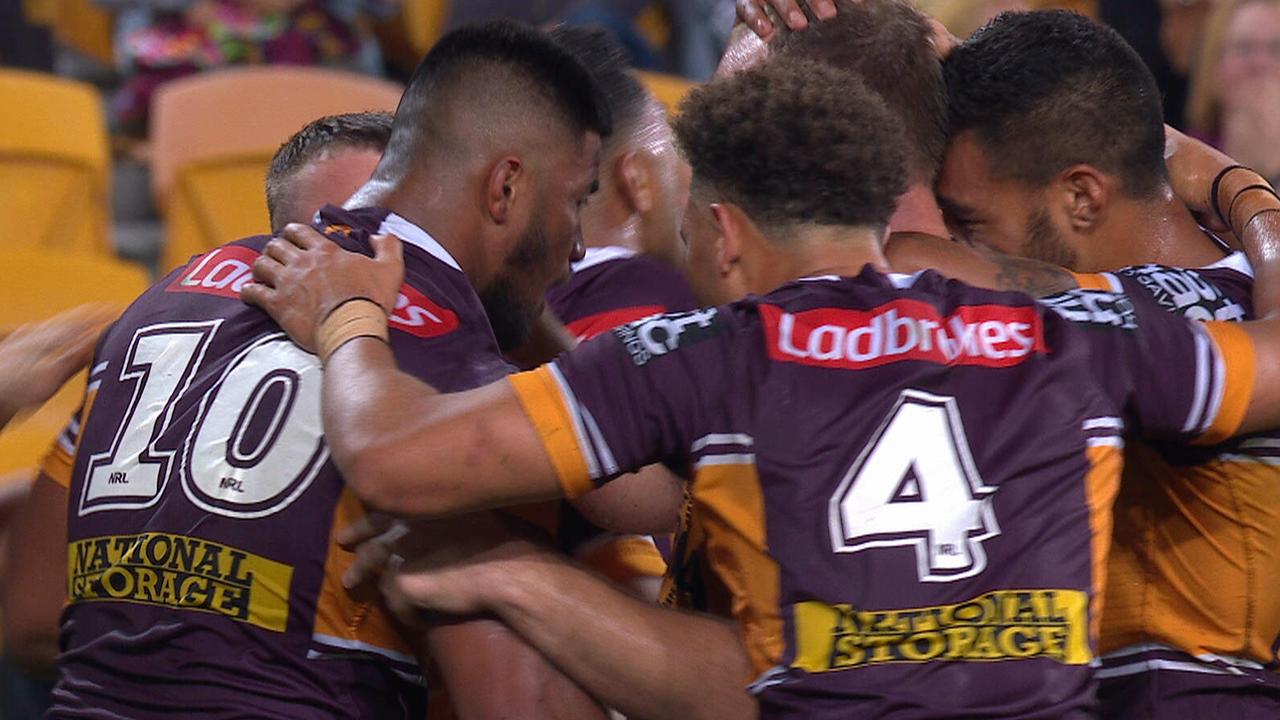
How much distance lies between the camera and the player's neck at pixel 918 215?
10.2 feet

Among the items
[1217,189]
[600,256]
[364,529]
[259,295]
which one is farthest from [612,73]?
[364,529]

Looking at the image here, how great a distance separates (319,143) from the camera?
3.79 m

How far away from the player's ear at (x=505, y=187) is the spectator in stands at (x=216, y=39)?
4707 millimetres

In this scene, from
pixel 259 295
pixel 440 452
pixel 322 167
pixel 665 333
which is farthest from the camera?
pixel 322 167

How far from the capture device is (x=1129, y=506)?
297 cm

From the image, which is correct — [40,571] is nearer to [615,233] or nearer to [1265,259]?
[615,233]

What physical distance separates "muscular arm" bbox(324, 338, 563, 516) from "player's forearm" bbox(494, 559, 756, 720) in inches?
10.4

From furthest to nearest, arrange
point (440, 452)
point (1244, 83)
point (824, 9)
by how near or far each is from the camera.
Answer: point (1244, 83) → point (824, 9) → point (440, 452)

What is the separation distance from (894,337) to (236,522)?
1053mm

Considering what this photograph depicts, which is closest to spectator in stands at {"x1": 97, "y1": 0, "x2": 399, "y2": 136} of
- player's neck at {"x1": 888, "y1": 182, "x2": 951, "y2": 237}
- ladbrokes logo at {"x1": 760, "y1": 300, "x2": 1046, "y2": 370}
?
player's neck at {"x1": 888, "y1": 182, "x2": 951, "y2": 237}

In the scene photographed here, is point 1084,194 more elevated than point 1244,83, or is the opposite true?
→ point 1244,83

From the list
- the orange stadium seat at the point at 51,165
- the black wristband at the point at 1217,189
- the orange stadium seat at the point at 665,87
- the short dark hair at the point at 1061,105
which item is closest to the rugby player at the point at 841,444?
the short dark hair at the point at 1061,105

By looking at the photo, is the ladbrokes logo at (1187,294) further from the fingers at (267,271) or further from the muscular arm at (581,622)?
the fingers at (267,271)

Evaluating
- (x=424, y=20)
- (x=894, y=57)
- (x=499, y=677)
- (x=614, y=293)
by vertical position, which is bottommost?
(x=499, y=677)
